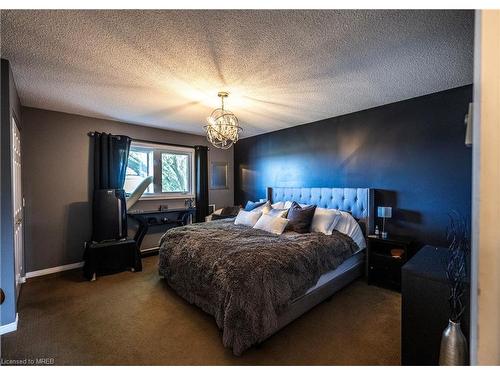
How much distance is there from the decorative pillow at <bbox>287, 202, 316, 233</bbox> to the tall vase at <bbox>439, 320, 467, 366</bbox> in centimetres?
189

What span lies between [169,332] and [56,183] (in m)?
2.88

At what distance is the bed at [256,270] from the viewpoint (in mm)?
1695

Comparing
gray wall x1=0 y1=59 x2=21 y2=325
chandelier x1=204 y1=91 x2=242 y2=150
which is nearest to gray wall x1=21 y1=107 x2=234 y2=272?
gray wall x1=0 y1=59 x2=21 y2=325

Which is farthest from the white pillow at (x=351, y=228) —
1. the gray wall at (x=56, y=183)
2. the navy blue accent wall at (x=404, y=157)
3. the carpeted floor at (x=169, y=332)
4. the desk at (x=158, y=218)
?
the gray wall at (x=56, y=183)

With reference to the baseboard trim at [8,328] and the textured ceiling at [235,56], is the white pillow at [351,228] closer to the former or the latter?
the textured ceiling at [235,56]

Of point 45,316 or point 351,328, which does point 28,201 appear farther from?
point 351,328

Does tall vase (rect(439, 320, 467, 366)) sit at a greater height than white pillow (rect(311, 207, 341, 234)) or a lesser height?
lesser

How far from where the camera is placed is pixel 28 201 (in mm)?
3049

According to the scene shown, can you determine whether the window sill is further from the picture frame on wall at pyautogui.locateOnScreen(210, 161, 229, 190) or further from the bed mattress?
the bed mattress

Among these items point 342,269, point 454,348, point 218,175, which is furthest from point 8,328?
point 218,175

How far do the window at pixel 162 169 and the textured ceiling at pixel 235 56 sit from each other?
1.32 meters

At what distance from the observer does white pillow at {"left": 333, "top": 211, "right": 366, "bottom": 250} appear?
292 centimetres

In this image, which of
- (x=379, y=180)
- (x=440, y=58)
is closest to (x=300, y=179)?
(x=379, y=180)

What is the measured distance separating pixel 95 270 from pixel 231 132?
2.71 m
